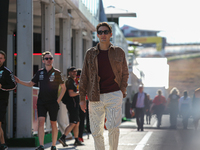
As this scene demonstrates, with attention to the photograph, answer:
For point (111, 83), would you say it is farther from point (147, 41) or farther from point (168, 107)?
point (147, 41)

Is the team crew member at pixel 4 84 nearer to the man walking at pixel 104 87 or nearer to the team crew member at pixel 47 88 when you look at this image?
the team crew member at pixel 47 88

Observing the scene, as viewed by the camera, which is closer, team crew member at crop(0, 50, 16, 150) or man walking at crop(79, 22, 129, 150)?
man walking at crop(79, 22, 129, 150)

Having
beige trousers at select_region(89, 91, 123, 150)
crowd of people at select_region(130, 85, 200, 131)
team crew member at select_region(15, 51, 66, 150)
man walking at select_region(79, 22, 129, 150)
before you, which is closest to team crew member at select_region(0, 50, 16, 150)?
team crew member at select_region(15, 51, 66, 150)

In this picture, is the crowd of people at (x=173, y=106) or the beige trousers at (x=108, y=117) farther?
the crowd of people at (x=173, y=106)

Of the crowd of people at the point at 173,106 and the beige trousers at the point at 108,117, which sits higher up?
the beige trousers at the point at 108,117

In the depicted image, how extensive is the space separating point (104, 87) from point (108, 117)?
16.1 inches

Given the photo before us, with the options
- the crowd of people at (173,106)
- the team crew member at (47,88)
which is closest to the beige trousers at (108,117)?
the team crew member at (47,88)

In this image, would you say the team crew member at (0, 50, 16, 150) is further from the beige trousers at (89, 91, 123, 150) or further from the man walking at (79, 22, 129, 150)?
the beige trousers at (89, 91, 123, 150)

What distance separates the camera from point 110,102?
6027 mm

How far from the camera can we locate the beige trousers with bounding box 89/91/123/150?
19.6 ft

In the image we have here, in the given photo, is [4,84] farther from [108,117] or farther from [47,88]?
[108,117]

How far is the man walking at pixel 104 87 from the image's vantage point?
6.00m

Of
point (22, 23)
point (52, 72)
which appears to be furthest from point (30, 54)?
point (52, 72)

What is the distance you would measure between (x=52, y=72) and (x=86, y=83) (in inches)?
86.5
